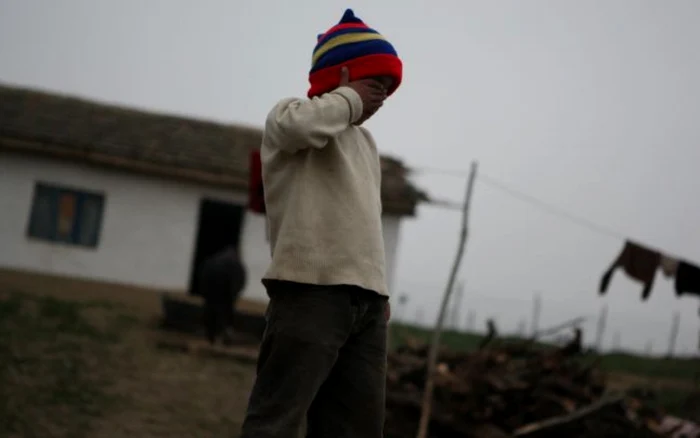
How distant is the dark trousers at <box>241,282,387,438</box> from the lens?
203 cm

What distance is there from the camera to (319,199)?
213 cm

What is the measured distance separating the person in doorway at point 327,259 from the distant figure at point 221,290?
689 cm

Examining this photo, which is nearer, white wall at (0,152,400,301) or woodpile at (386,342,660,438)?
woodpile at (386,342,660,438)

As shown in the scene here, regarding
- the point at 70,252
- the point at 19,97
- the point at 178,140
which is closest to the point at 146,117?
the point at 178,140

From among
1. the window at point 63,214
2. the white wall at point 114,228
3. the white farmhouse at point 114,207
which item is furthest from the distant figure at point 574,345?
the window at point 63,214

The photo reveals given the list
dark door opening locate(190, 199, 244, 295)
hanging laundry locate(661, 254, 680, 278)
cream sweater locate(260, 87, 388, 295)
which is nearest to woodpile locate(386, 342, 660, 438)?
hanging laundry locate(661, 254, 680, 278)

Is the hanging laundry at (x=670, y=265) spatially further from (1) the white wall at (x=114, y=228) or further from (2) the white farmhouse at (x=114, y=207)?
(1) the white wall at (x=114, y=228)

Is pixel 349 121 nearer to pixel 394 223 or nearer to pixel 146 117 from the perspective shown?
pixel 394 223

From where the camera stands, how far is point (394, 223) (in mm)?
13422

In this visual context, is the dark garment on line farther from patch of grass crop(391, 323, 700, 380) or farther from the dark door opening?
the dark door opening

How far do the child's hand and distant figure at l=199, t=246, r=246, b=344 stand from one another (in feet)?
22.9

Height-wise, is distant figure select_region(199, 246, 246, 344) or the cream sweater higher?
the cream sweater

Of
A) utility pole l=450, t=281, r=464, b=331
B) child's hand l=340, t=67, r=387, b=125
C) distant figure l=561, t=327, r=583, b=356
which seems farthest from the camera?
utility pole l=450, t=281, r=464, b=331

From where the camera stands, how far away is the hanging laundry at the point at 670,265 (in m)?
8.25
